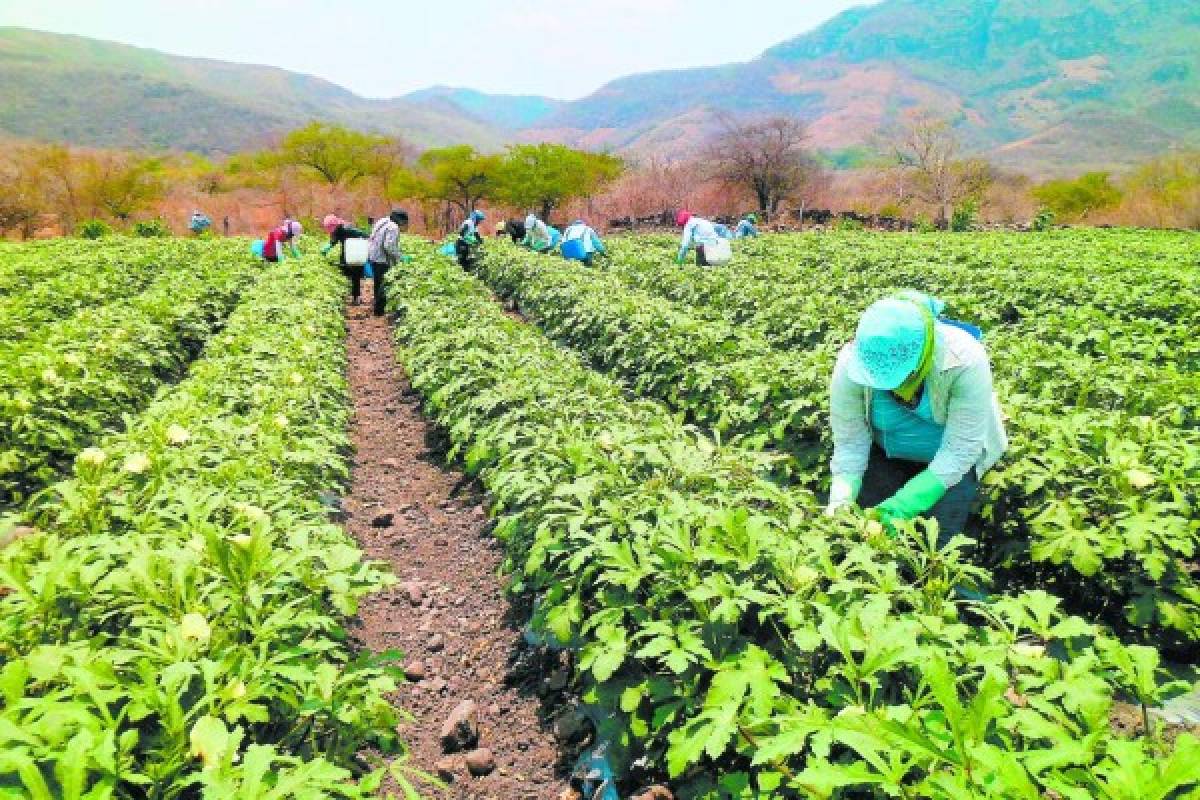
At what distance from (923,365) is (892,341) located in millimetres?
231

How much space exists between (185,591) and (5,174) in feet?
137

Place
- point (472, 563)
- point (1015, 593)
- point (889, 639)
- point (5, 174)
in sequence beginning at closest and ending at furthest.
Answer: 1. point (889, 639)
2. point (1015, 593)
3. point (472, 563)
4. point (5, 174)

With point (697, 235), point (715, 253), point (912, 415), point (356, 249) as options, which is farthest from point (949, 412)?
point (356, 249)

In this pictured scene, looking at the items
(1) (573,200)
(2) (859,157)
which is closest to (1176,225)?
(1) (573,200)

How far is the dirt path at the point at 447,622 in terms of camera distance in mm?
3193

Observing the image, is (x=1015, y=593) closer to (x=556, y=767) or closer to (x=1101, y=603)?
(x=1101, y=603)

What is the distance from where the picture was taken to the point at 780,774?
6.01 feet

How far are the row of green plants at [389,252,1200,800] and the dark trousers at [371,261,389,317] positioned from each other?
32.4ft

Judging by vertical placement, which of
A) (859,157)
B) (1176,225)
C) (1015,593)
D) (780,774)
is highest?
(859,157)

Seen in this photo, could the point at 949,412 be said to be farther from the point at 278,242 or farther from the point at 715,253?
the point at 278,242

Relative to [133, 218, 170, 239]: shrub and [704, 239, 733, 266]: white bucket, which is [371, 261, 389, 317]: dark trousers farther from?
[133, 218, 170, 239]: shrub

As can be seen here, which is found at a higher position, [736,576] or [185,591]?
[736,576]

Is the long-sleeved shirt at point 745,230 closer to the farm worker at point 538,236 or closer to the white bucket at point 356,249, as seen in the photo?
the farm worker at point 538,236

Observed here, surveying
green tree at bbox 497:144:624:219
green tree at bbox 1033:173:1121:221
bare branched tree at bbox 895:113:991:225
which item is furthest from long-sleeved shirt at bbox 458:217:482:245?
green tree at bbox 1033:173:1121:221
